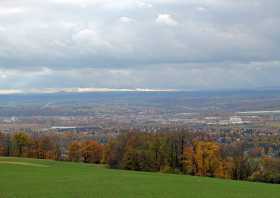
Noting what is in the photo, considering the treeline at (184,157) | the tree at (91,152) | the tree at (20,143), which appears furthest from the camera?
the tree at (20,143)

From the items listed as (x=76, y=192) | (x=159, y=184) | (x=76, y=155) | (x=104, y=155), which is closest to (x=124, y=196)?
(x=76, y=192)

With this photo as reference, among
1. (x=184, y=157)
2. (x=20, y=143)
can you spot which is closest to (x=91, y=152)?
(x=20, y=143)

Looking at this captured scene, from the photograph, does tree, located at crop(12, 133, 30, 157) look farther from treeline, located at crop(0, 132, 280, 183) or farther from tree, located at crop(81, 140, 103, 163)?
treeline, located at crop(0, 132, 280, 183)

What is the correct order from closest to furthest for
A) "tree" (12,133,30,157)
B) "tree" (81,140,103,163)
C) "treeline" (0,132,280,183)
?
Result: "treeline" (0,132,280,183), "tree" (81,140,103,163), "tree" (12,133,30,157)

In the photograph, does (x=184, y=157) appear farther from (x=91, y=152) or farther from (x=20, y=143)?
(x=20, y=143)

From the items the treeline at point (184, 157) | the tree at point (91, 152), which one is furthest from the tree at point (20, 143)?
the treeline at point (184, 157)

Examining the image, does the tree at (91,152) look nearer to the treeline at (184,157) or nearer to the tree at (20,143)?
the treeline at (184,157)

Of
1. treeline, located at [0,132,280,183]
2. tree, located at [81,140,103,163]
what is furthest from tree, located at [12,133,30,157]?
treeline, located at [0,132,280,183]

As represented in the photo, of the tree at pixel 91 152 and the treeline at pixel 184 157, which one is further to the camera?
the tree at pixel 91 152

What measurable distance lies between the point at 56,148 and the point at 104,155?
14.0 meters

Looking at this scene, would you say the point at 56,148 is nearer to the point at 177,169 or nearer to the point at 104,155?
the point at 104,155

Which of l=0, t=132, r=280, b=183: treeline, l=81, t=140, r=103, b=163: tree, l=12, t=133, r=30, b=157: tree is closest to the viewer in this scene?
l=0, t=132, r=280, b=183: treeline

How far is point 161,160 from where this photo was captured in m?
68.6

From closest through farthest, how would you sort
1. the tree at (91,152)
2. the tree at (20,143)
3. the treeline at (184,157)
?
the treeline at (184,157) < the tree at (91,152) < the tree at (20,143)
